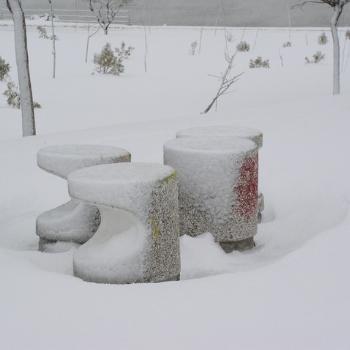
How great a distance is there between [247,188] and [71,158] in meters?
1.07

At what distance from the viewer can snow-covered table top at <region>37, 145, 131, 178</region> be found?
3467mm

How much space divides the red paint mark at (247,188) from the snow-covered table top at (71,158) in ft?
2.38

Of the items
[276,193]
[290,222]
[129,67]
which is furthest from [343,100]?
[129,67]

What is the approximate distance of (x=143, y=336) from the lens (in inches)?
85.2

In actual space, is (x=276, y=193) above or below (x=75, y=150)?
below

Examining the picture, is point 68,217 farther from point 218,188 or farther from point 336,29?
point 336,29

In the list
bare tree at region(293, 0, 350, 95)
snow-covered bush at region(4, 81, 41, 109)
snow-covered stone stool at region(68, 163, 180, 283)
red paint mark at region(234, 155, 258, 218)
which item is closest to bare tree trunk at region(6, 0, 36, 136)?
snow-covered bush at region(4, 81, 41, 109)

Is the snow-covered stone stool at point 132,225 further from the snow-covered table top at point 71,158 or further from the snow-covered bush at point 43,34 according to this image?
the snow-covered bush at point 43,34

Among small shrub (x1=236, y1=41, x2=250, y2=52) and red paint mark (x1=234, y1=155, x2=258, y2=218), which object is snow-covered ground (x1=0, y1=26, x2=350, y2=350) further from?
small shrub (x1=236, y1=41, x2=250, y2=52)

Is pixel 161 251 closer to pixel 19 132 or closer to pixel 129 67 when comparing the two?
pixel 19 132

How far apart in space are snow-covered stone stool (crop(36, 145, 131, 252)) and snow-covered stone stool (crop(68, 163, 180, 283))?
1.83 ft

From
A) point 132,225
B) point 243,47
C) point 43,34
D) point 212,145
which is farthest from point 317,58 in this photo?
point 132,225

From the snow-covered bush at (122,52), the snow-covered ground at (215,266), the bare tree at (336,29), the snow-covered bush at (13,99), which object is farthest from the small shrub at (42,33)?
the bare tree at (336,29)

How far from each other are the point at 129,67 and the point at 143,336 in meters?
14.4
